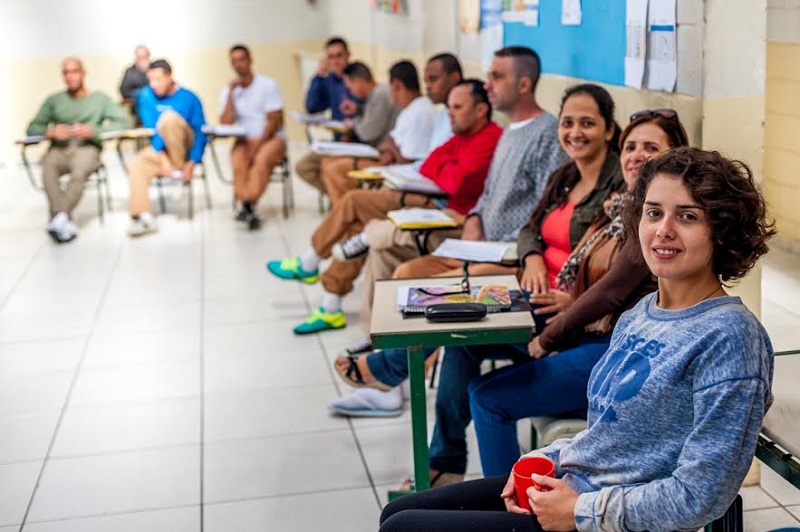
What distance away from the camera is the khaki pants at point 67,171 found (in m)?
7.84

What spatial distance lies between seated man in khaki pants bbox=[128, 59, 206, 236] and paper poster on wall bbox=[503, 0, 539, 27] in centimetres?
349

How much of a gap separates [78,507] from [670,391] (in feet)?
7.18

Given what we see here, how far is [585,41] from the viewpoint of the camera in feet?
13.8

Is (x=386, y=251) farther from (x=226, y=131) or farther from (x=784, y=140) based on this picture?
(x=226, y=131)

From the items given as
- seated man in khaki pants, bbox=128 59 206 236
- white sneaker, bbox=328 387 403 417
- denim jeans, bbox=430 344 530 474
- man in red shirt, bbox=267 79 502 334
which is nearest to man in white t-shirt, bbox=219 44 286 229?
seated man in khaki pants, bbox=128 59 206 236

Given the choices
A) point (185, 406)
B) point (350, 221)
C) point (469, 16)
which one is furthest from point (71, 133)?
point (185, 406)

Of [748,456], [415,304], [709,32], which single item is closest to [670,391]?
[748,456]

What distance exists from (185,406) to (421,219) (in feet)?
3.93

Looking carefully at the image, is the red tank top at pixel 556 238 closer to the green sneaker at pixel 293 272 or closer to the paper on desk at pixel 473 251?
the paper on desk at pixel 473 251

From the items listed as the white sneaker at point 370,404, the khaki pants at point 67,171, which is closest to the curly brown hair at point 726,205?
the white sneaker at point 370,404

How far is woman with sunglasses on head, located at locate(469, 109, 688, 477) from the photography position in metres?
2.68

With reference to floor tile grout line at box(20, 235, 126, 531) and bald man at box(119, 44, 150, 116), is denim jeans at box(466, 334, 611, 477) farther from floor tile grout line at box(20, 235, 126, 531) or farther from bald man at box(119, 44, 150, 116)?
bald man at box(119, 44, 150, 116)

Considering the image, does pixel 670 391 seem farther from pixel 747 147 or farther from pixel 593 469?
pixel 747 147

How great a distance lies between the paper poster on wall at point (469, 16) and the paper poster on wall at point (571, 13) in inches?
55.5
